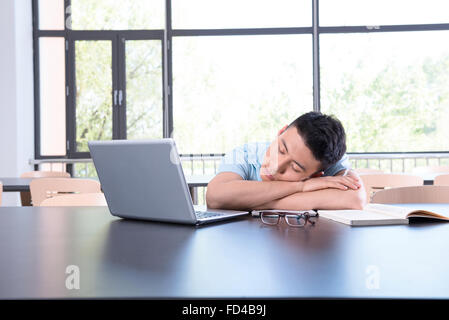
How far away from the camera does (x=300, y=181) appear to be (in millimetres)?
1555

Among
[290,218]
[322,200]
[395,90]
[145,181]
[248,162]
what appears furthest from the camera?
[395,90]

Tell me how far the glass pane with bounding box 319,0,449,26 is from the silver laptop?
503 cm

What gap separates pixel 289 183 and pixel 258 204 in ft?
0.39

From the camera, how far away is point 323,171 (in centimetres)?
172

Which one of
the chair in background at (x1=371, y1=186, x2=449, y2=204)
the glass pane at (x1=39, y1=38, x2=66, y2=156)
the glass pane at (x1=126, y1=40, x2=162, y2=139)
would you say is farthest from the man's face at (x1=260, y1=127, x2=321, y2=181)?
the glass pane at (x1=39, y1=38, x2=66, y2=156)

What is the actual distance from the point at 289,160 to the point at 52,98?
510cm

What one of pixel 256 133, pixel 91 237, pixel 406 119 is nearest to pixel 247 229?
pixel 91 237

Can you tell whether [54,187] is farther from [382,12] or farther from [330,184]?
[382,12]

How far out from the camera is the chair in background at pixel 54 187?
282 cm

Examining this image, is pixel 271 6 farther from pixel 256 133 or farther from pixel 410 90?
pixel 410 90

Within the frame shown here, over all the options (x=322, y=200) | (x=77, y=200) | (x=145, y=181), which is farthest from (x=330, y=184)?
(x=77, y=200)

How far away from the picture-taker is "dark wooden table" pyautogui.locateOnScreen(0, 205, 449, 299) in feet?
2.07

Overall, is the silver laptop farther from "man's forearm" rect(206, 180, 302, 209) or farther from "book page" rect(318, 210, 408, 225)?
"book page" rect(318, 210, 408, 225)
